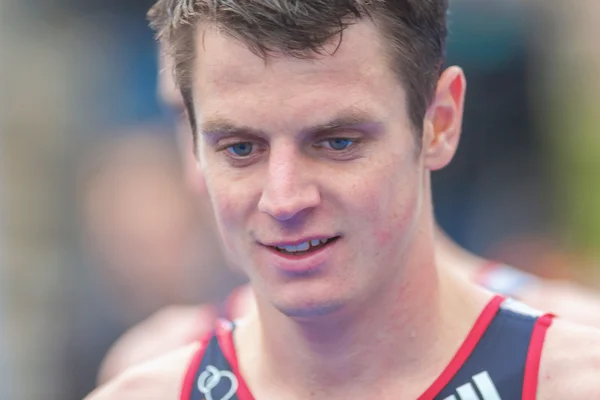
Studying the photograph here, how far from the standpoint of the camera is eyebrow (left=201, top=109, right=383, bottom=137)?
8.66 ft

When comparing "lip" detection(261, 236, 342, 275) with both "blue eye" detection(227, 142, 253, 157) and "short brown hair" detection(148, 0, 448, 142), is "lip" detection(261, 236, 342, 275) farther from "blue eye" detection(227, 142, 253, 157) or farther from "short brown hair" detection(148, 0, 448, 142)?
"short brown hair" detection(148, 0, 448, 142)

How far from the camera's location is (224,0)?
107 inches

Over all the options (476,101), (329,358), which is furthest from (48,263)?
(329,358)

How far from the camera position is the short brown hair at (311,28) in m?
2.62

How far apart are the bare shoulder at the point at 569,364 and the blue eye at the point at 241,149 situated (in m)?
1.01

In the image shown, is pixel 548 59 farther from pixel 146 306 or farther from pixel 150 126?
pixel 146 306

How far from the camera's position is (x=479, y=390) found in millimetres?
2846

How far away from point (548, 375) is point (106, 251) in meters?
5.97

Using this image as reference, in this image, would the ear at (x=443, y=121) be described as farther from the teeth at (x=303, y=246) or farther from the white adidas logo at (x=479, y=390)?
the white adidas logo at (x=479, y=390)

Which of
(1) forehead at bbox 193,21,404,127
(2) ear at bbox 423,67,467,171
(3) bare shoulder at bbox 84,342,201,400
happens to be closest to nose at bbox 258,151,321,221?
(1) forehead at bbox 193,21,404,127

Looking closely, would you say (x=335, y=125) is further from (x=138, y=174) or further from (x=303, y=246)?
(x=138, y=174)

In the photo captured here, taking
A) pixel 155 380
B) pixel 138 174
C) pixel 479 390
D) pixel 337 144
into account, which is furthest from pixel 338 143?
pixel 138 174

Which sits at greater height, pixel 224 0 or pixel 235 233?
pixel 224 0

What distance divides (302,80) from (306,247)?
446mm
